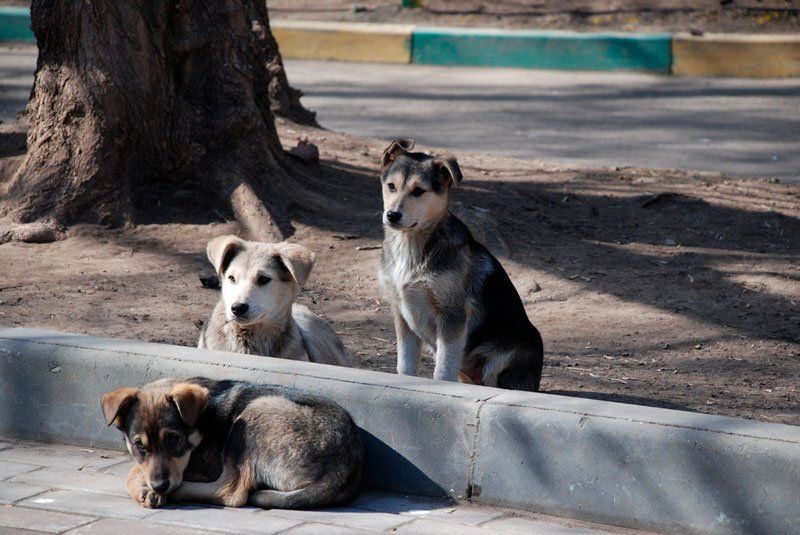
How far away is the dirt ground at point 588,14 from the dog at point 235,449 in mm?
13680

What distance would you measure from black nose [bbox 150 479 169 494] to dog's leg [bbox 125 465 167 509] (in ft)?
0.15

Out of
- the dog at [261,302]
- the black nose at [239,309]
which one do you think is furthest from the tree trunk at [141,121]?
the black nose at [239,309]

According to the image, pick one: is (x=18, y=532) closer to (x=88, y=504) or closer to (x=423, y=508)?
(x=88, y=504)

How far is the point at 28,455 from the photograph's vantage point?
5.50m

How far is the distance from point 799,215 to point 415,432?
5.70 metres

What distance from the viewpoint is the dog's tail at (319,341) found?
6.23 metres

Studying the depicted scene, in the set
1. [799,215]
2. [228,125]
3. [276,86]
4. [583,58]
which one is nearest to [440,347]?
[228,125]

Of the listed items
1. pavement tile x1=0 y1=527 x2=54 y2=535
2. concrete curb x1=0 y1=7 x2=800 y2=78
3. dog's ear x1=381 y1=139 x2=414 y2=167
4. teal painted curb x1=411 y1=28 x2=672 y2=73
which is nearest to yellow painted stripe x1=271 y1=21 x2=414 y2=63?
concrete curb x1=0 y1=7 x2=800 y2=78

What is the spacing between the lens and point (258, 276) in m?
5.80

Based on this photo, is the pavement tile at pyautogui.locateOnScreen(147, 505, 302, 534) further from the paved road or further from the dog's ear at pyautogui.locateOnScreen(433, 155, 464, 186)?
the paved road

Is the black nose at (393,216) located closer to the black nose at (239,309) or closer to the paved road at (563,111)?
the black nose at (239,309)

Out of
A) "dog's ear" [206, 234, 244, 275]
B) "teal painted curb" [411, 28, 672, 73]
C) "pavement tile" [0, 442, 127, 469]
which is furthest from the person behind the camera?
"teal painted curb" [411, 28, 672, 73]

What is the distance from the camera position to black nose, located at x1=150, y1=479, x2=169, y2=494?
4723 millimetres

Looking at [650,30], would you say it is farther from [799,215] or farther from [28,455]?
[28,455]
